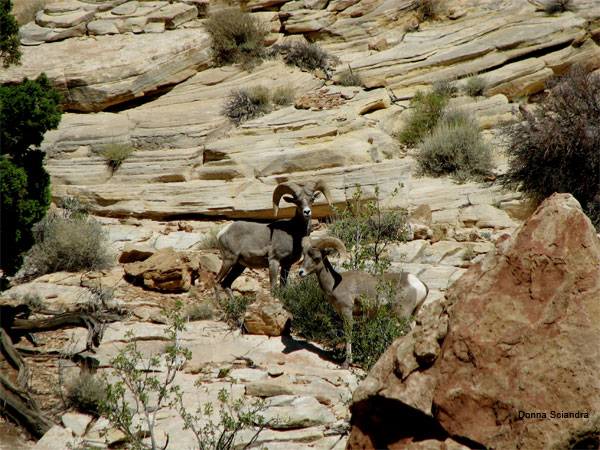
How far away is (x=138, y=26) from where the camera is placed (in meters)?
16.9

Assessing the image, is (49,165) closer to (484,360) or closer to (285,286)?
(285,286)

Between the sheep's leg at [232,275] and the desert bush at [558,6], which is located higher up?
the desert bush at [558,6]

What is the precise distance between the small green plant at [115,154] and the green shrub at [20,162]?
703 centimetres

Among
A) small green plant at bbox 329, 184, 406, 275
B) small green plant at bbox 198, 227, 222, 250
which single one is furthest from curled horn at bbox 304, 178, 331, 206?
small green plant at bbox 198, 227, 222, 250

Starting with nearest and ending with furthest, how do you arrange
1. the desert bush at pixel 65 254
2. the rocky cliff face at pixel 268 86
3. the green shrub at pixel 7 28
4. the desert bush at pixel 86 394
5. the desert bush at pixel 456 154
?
the desert bush at pixel 86 394
the green shrub at pixel 7 28
the desert bush at pixel 65 254
the desert bush at pixel 456 154
the rocky cliff face at pixel 268 86

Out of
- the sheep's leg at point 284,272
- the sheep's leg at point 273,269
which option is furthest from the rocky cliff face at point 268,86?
the sheep's leg at point 273,269

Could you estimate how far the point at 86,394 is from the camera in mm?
5496

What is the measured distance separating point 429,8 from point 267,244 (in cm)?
1173

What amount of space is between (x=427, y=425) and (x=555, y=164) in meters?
A: 9.54

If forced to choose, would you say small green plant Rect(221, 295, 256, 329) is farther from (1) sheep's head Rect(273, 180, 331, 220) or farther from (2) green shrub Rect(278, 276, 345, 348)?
(1) sheep's head Rect(273, 180, 331, 220)

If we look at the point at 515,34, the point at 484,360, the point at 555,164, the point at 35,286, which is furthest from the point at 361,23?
the point at 484,360

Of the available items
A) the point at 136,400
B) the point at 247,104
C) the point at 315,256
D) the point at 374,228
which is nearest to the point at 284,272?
the point at 374,228

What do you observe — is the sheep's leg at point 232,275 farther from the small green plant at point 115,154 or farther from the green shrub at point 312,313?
the small green plant at point 115,154

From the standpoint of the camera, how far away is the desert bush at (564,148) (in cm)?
1078
